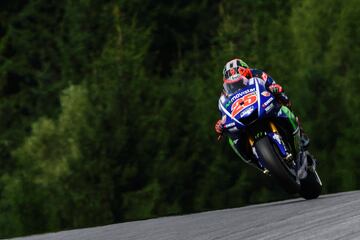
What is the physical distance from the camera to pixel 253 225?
8086 mm

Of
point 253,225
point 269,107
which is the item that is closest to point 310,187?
point 269,107

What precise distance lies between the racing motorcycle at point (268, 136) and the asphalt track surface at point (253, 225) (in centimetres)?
68

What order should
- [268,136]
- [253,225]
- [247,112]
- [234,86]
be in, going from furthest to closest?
[234,86] → [247,112] → [268,136] → [253,225]

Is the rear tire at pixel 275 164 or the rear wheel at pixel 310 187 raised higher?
the rear tire at pixel 275 164

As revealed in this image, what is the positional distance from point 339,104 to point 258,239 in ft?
78.1

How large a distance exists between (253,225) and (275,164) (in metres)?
2.23

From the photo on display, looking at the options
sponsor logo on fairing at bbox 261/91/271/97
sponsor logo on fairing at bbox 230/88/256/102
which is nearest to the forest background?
sponsor logo on fairing at bbox 230/88/256/102

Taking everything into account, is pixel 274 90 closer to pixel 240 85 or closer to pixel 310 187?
pixel 240 85

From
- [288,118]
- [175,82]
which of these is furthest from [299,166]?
[175,82]

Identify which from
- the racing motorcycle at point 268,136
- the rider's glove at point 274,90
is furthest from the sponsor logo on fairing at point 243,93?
the rider's glove at point 274,90

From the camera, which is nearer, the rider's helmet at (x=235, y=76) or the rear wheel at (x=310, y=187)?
the rear wheel at (x=310, y=187)

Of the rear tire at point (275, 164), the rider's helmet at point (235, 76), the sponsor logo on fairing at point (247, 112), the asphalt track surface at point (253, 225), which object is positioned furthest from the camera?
the rider's helmet at point (235, 76)

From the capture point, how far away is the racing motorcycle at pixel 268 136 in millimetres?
10391

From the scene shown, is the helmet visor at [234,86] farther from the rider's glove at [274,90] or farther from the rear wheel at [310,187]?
the rear wheel at [310,187]
